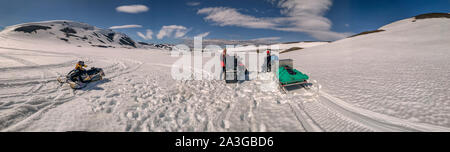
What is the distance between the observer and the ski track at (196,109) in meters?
4.32

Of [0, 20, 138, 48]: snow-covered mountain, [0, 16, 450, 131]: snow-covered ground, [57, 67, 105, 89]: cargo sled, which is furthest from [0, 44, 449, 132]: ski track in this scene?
[0, 20, 138, 48]: snow-covered mountain

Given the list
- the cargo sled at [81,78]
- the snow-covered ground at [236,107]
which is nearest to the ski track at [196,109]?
the snow-covered ground at [236,107]

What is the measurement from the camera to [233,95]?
7.28 meters

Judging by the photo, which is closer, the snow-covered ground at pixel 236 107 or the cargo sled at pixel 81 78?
the snow-covered ground at pixel 236 107

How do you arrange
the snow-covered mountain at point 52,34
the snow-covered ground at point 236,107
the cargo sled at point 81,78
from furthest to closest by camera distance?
1. the snow-covered mountain at point 52,34
2. the cargo sled at point 81,78
3. the snow-covered ground at point 236,107

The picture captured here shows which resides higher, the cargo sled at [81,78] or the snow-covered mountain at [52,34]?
the snow-covered mountain at [52,34]

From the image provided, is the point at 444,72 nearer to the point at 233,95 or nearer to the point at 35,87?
the point at 233,95

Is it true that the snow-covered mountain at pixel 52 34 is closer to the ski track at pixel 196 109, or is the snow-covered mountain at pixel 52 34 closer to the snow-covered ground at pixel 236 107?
the ski track at pixel 196 109

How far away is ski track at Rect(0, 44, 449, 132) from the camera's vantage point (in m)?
4.32

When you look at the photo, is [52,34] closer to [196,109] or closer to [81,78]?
[81,78]

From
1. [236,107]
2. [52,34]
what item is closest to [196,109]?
[236,107]

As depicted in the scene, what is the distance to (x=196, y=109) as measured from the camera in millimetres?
5629
